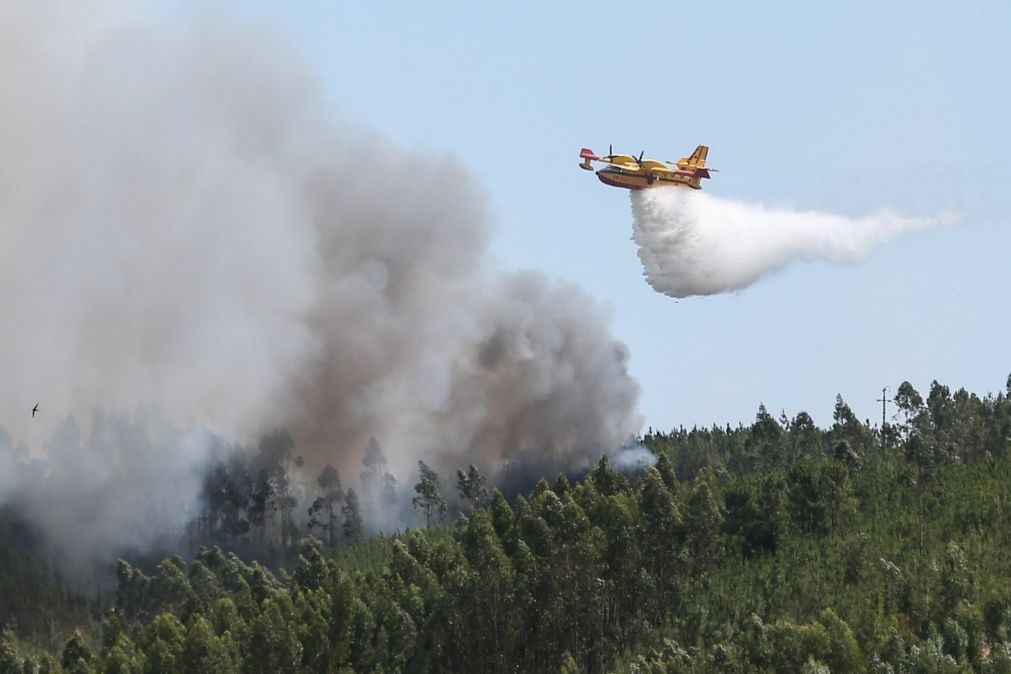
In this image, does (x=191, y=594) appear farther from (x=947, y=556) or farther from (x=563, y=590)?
(x=947, y=556)

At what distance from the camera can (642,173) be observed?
17812 centimetres

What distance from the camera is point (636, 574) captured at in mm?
147625

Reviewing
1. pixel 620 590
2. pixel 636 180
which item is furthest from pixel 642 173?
pixel 620 590

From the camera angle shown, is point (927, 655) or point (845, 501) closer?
point (927, 655)

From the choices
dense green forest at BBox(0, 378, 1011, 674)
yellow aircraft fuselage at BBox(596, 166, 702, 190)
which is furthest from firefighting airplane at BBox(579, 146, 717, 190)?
dense green forest at BBox(0, 378, 1011, 674)

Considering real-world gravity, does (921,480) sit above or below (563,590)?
above

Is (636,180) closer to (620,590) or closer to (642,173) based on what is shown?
(642,173)

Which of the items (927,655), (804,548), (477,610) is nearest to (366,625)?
(477,610)

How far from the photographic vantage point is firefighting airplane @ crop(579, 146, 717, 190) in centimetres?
17612

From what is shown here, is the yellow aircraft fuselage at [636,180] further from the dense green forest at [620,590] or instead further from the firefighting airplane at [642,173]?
the dense green forest at [620,590]

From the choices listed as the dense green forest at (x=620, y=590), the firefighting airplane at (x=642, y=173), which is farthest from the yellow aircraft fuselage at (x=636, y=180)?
the dense green forest at (x=620, y=590)

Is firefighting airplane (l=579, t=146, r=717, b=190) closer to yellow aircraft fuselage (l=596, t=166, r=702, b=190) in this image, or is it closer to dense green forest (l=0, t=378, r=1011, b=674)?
yellow aircraft fuselage (l=596, t=166, r=702, b=190)

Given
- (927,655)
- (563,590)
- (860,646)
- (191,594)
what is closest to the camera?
(927,655)

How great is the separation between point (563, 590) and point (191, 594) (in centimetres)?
4041
